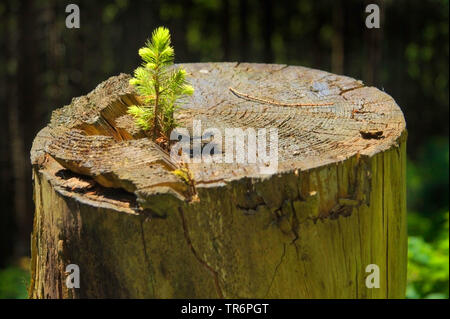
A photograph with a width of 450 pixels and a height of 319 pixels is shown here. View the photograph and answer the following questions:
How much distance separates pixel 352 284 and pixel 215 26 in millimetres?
4735

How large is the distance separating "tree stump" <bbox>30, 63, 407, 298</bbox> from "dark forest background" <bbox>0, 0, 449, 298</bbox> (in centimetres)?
363

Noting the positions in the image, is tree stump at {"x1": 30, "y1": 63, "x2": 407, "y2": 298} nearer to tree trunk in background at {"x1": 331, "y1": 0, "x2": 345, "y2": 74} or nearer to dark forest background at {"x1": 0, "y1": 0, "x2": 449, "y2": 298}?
dark forest background at {"x1": 0, "y1": 0, "x2": 449, "y2": 298}

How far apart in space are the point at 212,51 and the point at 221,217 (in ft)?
15.6

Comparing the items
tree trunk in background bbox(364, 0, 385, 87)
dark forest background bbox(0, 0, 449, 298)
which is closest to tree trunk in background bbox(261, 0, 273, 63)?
dark forest background bbox(0, 0, 449, 298)

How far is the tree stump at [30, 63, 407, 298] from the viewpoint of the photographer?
198 centimetres

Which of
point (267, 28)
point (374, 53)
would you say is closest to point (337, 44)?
point (374, 53)

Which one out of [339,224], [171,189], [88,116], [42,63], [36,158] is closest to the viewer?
[171,189]

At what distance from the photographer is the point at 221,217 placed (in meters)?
1.98

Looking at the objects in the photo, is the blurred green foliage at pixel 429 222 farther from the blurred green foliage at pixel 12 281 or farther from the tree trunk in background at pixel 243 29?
the blurred green foliage at pixel 12 281

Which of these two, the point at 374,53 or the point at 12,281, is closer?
the point at 12,281

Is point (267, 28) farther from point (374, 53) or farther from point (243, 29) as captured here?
point (374, 53)
